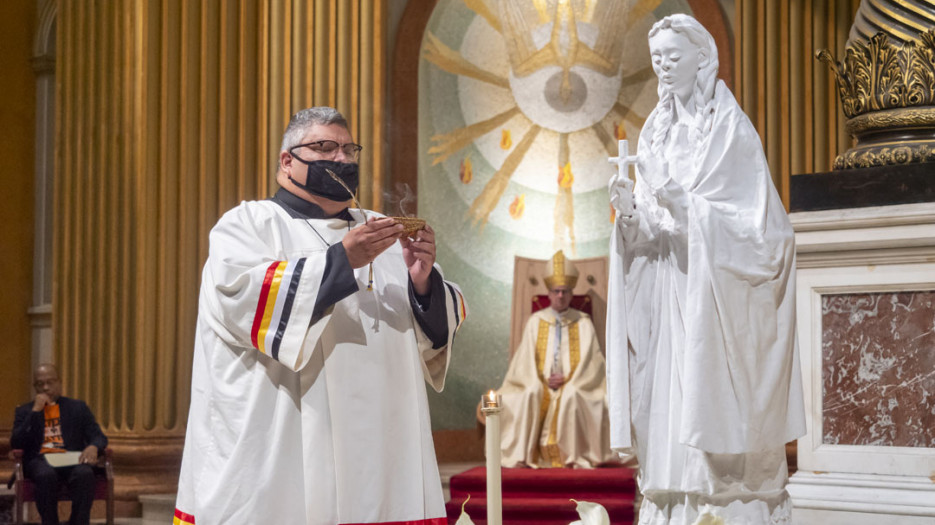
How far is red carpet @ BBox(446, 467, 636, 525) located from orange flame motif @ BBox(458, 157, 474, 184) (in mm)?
2551

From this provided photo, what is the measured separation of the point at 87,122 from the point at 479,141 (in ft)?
9.76

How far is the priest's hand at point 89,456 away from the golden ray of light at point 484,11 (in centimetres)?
453

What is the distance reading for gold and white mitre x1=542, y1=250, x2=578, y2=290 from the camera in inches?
341

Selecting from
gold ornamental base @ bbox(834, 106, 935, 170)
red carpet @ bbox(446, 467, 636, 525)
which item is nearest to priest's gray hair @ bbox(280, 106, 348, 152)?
gold ornamental base @ bbox(834, 106, 935, 170)

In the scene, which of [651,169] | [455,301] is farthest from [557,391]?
[455,301]

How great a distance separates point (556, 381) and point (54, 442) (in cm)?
338

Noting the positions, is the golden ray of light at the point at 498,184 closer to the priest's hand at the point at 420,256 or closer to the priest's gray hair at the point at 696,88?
the priest's gray hair at the point at 696,88

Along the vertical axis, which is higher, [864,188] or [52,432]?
[864,188]

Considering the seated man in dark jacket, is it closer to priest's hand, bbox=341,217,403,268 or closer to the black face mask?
the black face mask

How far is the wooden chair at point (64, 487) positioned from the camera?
23.7ft

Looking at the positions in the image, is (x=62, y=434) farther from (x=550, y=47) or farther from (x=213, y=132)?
(x=550, y=47)

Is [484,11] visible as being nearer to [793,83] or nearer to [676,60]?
[793,83]

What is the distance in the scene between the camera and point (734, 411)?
12.9 feet

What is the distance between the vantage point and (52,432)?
750cm
